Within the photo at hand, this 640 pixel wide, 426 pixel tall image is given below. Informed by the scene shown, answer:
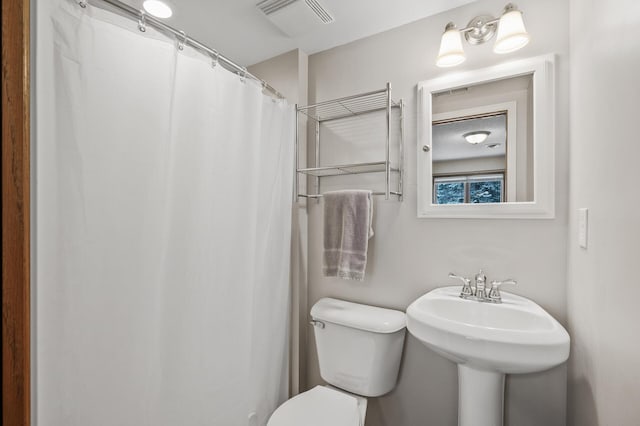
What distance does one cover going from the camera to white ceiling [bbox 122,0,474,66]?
139cm

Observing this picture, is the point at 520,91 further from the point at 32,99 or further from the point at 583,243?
the point at 32,99

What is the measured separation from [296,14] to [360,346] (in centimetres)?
168

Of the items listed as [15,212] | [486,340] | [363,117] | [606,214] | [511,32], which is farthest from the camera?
[363,117]

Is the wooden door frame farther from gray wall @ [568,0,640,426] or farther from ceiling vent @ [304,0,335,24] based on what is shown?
gray wall @ [568,0,640,426]

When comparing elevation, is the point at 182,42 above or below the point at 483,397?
above

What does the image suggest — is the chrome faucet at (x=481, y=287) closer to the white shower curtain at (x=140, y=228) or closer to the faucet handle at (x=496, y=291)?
the faucet handle at (x=496, y=291)

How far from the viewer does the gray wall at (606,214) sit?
610mm

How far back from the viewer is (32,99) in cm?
70

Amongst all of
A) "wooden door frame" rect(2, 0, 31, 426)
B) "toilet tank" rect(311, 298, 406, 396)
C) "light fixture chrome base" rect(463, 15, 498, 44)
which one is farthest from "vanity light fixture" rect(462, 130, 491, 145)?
"wooden door frame" rect(2, 0, 31, 426)

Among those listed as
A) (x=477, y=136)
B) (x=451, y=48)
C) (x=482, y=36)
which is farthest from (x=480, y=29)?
(x=477, y=136)

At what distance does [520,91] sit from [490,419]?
1356 mm

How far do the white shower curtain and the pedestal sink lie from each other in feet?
2.68

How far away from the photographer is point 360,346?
1.39 m

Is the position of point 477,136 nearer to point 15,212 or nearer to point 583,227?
point 583,227
